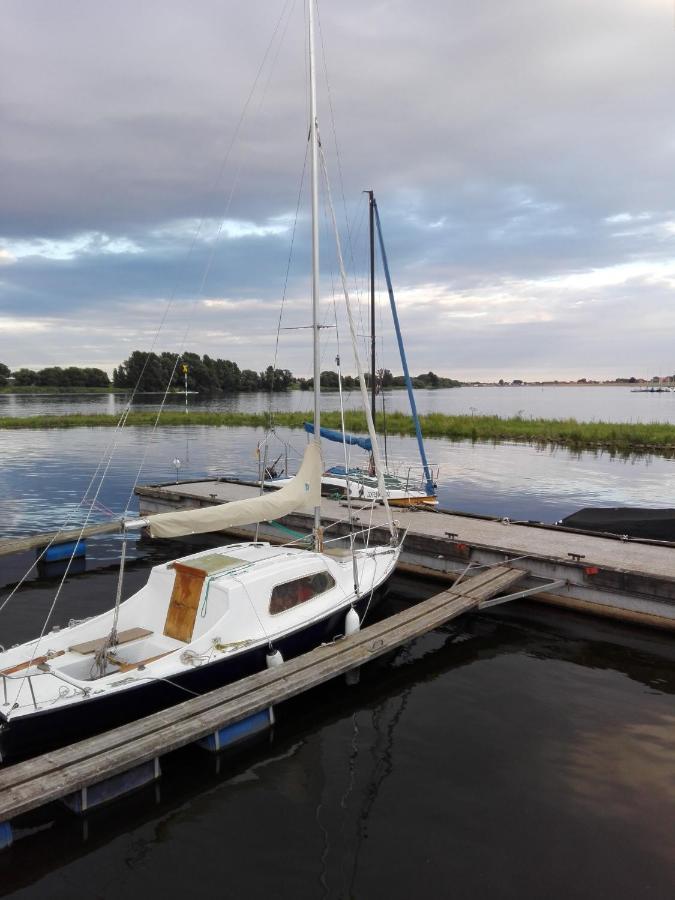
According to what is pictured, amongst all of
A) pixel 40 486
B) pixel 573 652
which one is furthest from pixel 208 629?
pixel 40 486

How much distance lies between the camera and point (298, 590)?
12828mm

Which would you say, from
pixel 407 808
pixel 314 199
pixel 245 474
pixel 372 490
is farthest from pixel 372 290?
pixel 407 808

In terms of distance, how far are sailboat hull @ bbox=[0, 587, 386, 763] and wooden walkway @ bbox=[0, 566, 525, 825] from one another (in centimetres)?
58

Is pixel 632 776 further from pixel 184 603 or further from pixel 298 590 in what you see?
pixel 184 603

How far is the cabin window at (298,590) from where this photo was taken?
40.5 ft

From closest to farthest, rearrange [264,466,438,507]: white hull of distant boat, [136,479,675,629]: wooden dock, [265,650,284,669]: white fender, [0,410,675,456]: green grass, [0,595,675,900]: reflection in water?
1. [0,595,675,900]: reflection in water
2. [265,650,284,669]: white fender
3. [136,479,675,629]: wooden dock
4. [264,466,438,507]: white hull of distant boat
5. [0,410,675,456]: green grass

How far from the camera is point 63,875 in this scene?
759 cm

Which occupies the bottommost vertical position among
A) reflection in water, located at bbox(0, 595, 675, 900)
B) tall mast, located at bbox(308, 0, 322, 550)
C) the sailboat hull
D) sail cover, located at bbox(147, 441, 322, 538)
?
reflection in water, located at bbox(0, 595, 675, 900)

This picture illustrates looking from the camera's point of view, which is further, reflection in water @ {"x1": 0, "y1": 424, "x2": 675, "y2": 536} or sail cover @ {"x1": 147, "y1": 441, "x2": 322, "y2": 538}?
reflection in water @ {"x1": 0, "y1": 424, "x2": 675, "y2": 536}

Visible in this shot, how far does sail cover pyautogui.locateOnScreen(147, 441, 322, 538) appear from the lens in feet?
40.2

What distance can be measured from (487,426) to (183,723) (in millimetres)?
61322

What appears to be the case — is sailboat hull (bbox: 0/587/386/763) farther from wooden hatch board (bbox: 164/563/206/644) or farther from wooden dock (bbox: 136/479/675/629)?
wooden dock (bbox: 136/479/675/629)

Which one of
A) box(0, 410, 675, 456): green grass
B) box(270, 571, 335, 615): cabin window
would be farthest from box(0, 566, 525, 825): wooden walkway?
box(0, 410, 675, 456): green grass

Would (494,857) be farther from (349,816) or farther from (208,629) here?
(208,629)
